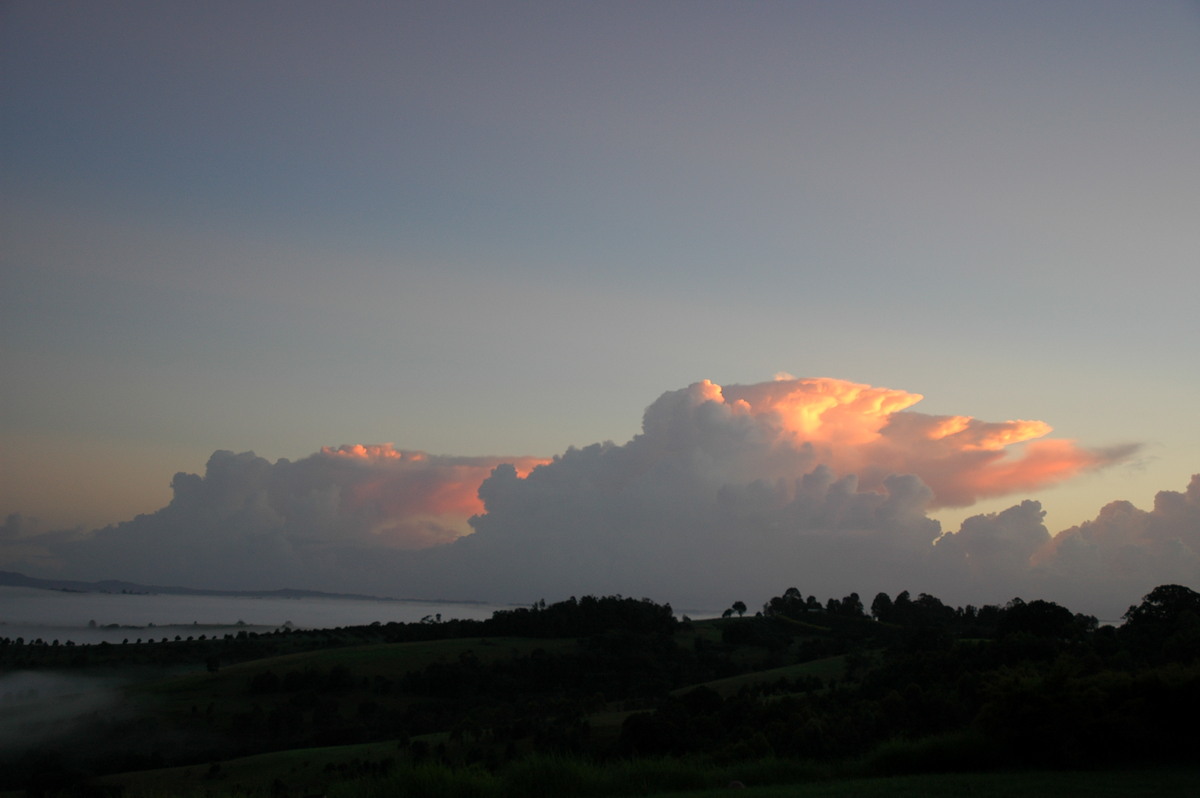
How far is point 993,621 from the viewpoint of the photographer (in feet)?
308

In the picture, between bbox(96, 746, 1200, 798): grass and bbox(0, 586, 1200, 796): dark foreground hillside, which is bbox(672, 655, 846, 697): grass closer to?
bbox(0, 586, 1200, 796): dark foreground hillside

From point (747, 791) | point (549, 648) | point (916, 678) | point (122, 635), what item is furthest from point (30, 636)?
point (747, 791)

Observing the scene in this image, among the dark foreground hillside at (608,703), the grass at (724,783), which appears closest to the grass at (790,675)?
the dark foreground hillside at (608,703)

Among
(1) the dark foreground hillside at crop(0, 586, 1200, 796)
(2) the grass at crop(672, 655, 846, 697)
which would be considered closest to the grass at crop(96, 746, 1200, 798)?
(1) the dark foreground hillside at crop(0, 586, 1200, 796)

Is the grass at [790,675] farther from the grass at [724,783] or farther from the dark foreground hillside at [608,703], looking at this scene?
the grass at [724,783]

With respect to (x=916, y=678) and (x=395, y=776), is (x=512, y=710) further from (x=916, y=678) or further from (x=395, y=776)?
(x=395, y=776)

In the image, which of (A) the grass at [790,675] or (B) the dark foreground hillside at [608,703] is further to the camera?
(A) the grass at [790,675]

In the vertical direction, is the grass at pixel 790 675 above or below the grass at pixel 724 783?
below

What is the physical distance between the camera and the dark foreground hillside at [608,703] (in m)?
19.9

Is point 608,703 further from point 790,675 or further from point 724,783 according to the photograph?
point 724,783


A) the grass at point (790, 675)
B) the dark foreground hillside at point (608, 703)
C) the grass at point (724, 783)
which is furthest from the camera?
the grass at point (790, 675)

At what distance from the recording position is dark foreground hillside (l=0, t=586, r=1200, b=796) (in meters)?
19.9

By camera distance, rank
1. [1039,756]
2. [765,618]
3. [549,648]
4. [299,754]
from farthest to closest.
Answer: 1. [765,618]
2. [549,648]
3. [299,754]
4. [1039,756]

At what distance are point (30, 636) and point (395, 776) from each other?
110 metres
